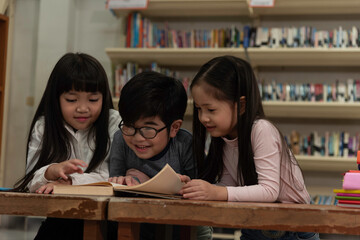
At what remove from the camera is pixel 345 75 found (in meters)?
4.25

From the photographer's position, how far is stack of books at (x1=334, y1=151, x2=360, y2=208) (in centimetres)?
112

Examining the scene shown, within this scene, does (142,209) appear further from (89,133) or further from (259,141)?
(89,133)

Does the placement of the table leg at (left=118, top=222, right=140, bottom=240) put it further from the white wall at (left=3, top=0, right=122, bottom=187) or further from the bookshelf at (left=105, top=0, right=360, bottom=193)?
the white wall at (left=3, top=0, right=122, bottom=187)

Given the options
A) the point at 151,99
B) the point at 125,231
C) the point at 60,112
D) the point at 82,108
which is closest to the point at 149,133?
the point at 151,99


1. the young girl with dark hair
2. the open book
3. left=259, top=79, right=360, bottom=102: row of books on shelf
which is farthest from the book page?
A: left=259, top=79, right=360, bottom=102: row of books on shelf

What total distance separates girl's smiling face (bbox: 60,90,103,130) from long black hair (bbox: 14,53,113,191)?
2 centimetres

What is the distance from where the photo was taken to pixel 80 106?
6.11 ft

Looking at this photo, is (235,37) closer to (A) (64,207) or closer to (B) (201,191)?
(B) (201,191)

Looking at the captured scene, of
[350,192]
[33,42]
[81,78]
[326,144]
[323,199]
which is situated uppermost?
[33,42]

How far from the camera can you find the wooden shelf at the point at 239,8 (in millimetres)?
3938

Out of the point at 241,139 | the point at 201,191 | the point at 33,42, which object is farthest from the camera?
the point at 33,42

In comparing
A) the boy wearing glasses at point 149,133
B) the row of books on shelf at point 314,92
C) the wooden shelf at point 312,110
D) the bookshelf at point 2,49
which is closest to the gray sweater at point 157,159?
the boy wearing glasses at point 149,133

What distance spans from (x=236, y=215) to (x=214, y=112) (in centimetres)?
57

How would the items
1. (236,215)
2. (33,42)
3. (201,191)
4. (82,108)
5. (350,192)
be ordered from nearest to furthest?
(236,215), (350,192), (201,191), (82,108), (33,42)
